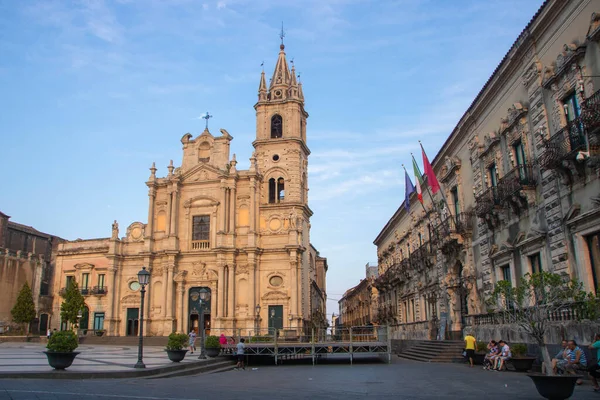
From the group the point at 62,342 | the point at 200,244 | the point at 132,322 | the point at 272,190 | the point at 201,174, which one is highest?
the point at 201,174

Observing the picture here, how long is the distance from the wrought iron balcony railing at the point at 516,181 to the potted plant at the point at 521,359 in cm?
544

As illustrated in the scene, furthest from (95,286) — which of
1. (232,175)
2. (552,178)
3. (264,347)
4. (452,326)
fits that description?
(552,178)

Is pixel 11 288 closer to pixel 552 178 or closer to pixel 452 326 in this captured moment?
pixel 452 326

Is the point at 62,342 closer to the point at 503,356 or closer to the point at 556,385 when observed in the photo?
the point at 556,385

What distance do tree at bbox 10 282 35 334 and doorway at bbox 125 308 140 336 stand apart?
912 cm

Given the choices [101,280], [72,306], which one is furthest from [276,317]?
[101,280]

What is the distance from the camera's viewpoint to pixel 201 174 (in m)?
51.1

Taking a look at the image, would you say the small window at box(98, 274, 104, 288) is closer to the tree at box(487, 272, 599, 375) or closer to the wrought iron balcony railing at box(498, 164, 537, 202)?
the wrought iron balcony railing at box(498, 164, 537, 202)

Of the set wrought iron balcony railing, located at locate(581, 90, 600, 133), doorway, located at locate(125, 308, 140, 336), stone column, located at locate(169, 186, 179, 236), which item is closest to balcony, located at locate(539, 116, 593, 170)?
wrought iron balcony railing, located at locate(581, 90, 600, 133)

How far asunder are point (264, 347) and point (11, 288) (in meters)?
38.0

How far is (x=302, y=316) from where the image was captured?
4662cm

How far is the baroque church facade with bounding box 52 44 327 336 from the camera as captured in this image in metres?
47.1

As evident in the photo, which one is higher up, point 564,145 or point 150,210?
point 150,210

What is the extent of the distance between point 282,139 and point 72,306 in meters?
24.8
